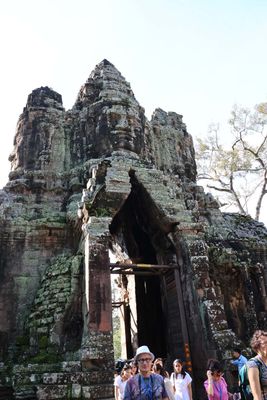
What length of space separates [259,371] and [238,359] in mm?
4177

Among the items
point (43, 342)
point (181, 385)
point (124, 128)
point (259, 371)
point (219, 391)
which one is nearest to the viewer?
point (259, 371)

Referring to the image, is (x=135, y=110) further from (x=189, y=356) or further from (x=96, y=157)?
(x=189, y=356)

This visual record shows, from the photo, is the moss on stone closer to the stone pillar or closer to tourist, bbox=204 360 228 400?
A: the stone pillar

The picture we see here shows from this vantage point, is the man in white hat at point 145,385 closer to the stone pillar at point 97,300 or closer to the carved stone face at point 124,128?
the stone pillar at point 97,300

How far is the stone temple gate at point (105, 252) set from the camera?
23.6 feet

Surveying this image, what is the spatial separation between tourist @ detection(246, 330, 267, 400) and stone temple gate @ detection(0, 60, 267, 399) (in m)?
4.14

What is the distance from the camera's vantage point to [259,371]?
9.77 feet

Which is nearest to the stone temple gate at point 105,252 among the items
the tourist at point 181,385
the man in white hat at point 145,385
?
the tourist at point 181,385

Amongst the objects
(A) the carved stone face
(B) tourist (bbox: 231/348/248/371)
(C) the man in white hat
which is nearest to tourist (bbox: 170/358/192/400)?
(B) tourist (bbox: 231/348/248/371)

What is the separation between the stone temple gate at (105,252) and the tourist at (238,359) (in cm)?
23

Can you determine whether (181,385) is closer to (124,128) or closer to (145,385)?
(145,385)

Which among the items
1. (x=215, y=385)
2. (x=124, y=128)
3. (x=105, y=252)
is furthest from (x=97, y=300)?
(x=124, y=128)

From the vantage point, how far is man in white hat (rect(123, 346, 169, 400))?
117 inches

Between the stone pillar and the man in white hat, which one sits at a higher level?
the stone pillar
